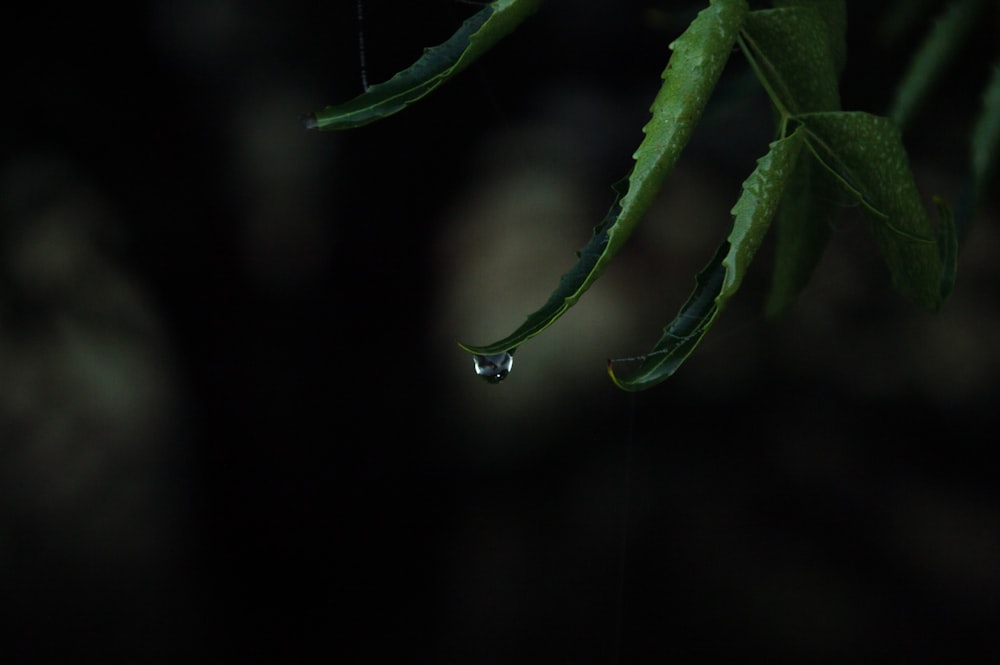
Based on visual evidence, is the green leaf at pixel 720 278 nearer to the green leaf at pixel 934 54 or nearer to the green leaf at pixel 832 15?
the green leaf at pixel 832 15

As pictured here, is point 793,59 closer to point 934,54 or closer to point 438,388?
point 934,54

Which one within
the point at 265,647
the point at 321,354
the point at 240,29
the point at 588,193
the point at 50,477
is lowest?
the point at 265,647

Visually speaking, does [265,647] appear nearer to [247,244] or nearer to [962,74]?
[247,244]

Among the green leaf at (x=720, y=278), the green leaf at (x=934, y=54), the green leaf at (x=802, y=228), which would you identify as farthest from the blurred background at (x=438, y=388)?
the green leaf at (x=720, y=278)

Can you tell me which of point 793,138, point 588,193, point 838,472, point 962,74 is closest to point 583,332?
point 588,193

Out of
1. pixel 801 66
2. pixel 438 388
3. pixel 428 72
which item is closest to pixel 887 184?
pixel 801 66

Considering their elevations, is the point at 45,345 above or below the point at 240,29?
below
